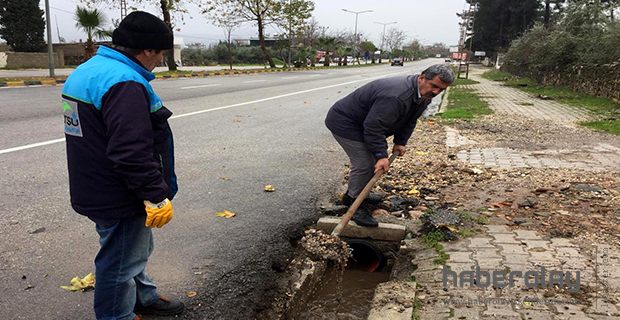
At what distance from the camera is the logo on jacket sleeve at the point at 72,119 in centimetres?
197

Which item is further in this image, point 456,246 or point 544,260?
point 456,246

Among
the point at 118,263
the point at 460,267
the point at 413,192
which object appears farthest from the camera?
the point at 413,192

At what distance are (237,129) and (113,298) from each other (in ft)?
20.8

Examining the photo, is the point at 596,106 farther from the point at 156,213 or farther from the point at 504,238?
the point at 156,213

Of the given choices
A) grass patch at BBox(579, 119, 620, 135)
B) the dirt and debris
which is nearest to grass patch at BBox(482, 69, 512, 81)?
grass patch at BBox(579, 119, 620, 135)

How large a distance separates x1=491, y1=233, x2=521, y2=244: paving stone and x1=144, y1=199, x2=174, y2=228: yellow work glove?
2546mm

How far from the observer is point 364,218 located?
407 cm

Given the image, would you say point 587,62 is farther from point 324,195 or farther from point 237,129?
point 324,195

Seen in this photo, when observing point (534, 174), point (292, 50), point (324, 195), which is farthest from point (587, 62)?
point (292, 50)

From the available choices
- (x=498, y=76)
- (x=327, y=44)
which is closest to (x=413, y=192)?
(x=498, y=76)

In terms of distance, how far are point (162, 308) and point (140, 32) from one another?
150 cm

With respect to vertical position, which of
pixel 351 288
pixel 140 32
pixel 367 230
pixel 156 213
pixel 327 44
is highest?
pixel 327 44

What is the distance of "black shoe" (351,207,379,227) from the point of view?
13.2 feet

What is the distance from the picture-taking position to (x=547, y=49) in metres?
22.0
